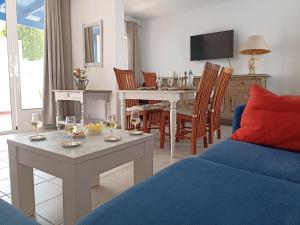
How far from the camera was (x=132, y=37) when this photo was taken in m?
5.80

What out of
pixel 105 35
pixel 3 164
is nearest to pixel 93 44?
pixel 105 35

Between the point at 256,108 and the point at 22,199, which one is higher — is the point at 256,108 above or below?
above

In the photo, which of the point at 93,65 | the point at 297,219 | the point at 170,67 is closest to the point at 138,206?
the point at 297,219

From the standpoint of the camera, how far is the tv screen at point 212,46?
4.84 m

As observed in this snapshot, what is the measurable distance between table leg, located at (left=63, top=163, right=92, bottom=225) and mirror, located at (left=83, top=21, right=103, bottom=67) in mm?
3239

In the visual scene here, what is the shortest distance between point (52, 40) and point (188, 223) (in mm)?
4241

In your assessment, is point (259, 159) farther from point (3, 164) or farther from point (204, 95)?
point (3, 164)

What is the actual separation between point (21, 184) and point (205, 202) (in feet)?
3.86

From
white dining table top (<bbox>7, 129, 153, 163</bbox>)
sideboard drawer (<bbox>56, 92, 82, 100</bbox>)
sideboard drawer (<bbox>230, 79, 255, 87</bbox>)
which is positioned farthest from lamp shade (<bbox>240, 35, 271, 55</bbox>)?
white dining table top (<bbox>7, 129, 153, 163</bbox>)

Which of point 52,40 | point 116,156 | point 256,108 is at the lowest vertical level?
point 116,156

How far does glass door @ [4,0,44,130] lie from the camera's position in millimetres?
3867

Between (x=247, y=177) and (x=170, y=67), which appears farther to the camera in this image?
(x=170, y=67)

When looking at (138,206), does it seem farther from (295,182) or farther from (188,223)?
(295,182)

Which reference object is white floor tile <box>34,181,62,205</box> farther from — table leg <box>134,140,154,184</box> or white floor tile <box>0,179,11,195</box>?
table leg <box>134,140,154,184</box>
